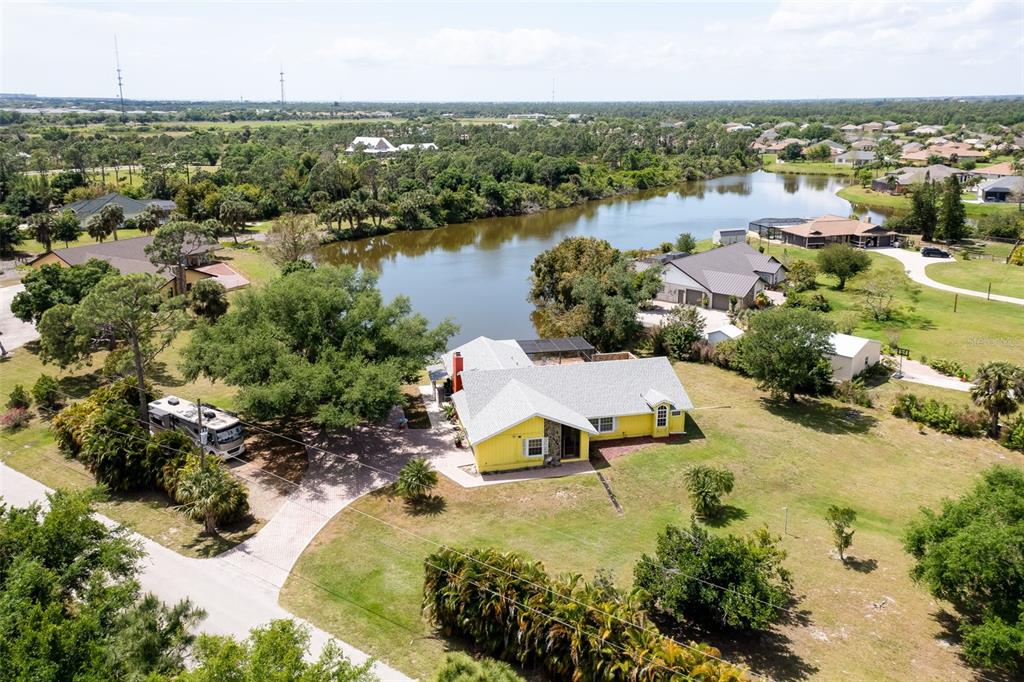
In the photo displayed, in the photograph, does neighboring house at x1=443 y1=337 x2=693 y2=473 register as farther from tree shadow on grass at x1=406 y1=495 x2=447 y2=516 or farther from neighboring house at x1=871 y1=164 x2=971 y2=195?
neighboring house at x1=871 y1=164 x2=971 y2=195

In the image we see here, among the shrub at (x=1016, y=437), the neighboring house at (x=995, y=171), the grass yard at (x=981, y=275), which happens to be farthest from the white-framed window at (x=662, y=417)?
the neighboring house at (x=995, y=171)

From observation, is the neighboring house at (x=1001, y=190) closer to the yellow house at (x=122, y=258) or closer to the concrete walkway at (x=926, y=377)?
the concrete walkway at (x=926, y=377)

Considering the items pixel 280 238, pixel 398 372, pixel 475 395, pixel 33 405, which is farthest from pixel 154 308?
pixel 280 238

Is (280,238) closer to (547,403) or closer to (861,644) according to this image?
(547,403)

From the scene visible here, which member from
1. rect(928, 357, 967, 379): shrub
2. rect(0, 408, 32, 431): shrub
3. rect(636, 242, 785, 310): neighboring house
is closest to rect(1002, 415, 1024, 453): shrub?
rect(928, 357, 967, 379): shrub

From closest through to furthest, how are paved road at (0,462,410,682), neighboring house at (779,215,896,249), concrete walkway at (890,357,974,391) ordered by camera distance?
paved road at (0,462,410,682) < concrete walkway at (890,357,974,391) < neighboring house at (779,215,896,249)

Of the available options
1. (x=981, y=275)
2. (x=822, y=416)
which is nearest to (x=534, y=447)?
(x=822, y=416)
